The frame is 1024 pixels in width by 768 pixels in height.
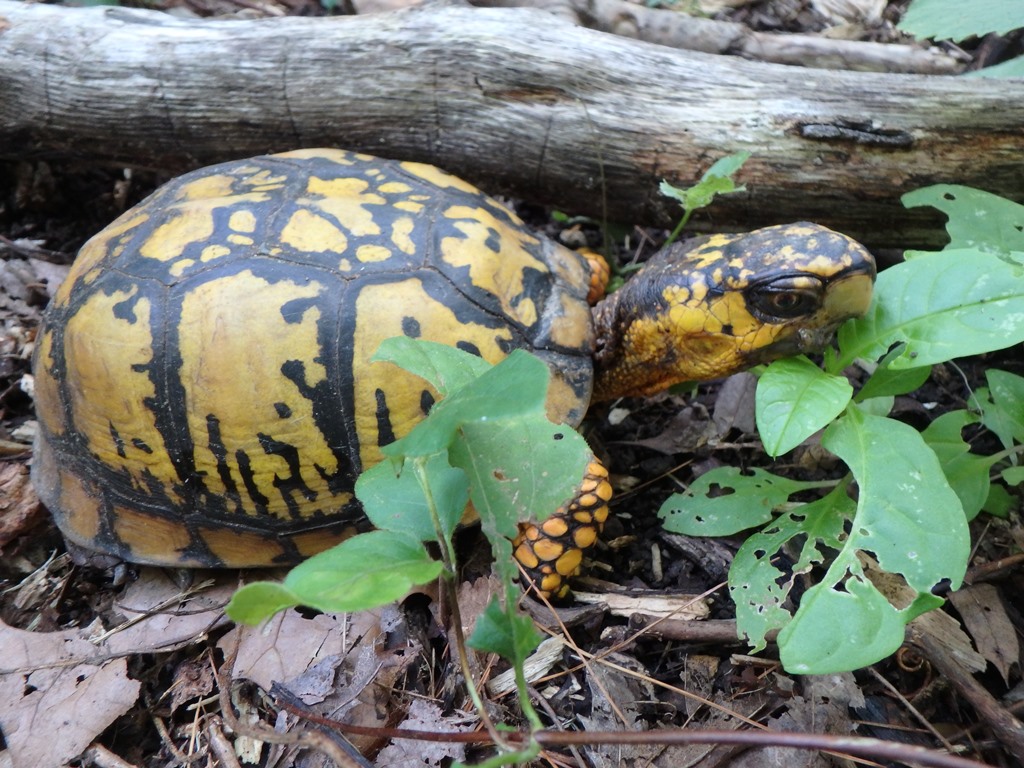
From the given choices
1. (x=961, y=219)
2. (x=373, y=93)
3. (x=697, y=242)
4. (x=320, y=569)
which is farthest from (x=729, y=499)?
(x=373, y=93)

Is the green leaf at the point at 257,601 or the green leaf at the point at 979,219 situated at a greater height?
the green leaf at the point at 979,219

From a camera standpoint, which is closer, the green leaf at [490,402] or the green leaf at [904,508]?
the green leaf at [490,402]

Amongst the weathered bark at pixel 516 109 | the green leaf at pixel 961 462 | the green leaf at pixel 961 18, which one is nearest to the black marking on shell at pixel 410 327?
the weathered bark at pixel 516 109

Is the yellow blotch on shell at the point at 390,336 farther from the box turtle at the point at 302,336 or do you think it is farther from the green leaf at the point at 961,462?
the green leaf at the point at 961,462

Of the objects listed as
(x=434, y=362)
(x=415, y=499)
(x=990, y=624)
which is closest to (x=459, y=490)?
(x=415, y=499)

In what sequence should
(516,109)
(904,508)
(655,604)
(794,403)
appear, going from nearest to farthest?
(904,508) < (794,403) < (655,604) < (516,109)

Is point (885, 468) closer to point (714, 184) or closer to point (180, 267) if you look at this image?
point (714, 184)
